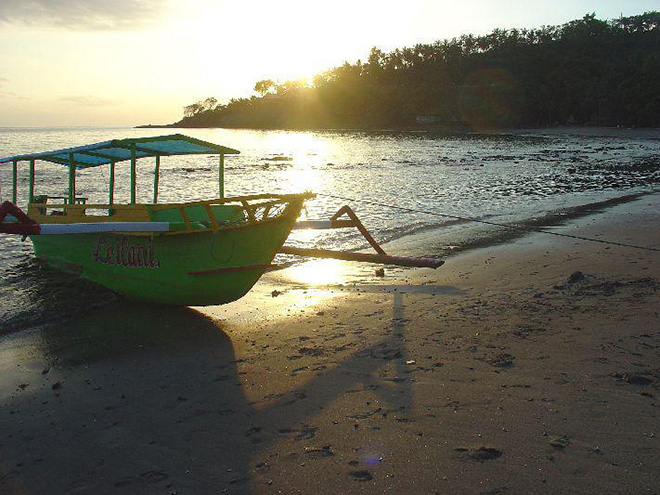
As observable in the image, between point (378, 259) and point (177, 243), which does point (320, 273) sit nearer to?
point (378, 259)

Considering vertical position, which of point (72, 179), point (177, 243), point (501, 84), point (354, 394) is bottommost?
point (354, 394)

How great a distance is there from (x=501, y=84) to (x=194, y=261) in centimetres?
11316

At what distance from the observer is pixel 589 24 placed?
440ft

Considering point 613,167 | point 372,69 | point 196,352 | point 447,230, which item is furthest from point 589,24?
point 196,352

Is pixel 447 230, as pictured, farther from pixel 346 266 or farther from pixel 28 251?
pixel 28 251

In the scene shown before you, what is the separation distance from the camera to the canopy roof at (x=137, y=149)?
27.9 ft

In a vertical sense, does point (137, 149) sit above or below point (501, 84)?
below

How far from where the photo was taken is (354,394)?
510cm

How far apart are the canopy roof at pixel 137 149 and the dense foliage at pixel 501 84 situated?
83.5 m

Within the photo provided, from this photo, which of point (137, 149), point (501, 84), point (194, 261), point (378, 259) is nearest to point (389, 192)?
point (378, 259)

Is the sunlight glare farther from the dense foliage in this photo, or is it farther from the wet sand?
the dense foliage

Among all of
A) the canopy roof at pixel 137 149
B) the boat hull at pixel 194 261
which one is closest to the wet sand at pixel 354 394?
the boat hull at pixel 194 261

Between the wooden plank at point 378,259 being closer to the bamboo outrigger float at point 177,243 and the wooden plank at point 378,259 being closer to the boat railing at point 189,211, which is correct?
the bamboo outrigger float at point 177,243

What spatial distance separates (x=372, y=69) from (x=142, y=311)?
513 feet
